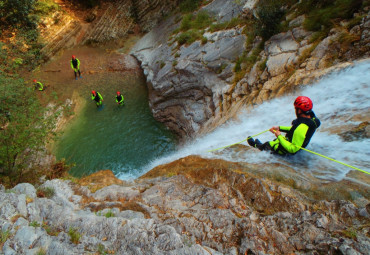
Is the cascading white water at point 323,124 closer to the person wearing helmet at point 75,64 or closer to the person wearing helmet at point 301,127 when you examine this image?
the person wearing helmet at point 301,127

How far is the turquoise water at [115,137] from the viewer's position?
1144 centimetres

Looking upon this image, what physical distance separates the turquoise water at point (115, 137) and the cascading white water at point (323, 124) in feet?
12.4

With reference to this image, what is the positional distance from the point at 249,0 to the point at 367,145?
12029 millimetres

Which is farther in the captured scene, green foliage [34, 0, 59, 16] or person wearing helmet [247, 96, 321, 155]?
green foliage [34, 0, 59, 16]

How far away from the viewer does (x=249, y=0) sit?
44.6ft

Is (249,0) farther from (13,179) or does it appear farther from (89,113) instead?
(13,179)

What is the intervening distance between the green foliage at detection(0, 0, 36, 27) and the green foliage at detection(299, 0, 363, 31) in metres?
20.1

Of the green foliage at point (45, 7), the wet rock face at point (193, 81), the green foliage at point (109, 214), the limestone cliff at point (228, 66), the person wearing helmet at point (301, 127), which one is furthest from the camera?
the green foliage at point (45, 7)

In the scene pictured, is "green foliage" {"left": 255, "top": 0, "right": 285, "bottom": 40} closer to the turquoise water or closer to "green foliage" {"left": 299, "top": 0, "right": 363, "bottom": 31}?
"green foliage" {"left": 299, "top": 0, "right": 363, "bottom": 31}

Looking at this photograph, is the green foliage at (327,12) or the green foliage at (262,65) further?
the green foliage at (262,65)

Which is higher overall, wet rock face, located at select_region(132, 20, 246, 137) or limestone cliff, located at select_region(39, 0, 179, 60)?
limestone cliff, located at select_region(39, 0, 179, 60)

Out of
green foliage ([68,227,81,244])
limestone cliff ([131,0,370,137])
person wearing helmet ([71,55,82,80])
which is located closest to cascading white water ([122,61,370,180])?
limestone cliff ([131,0,370,137])

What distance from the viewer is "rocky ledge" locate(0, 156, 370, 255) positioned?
11.5ft

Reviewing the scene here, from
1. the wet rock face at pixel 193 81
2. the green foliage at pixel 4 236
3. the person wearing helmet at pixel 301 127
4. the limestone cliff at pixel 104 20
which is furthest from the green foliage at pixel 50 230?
the limestone cliff at pixel 104 20
